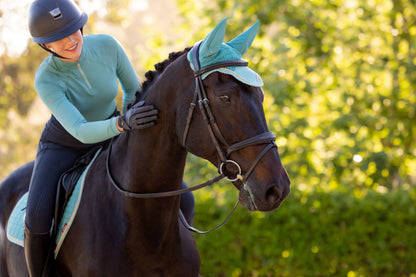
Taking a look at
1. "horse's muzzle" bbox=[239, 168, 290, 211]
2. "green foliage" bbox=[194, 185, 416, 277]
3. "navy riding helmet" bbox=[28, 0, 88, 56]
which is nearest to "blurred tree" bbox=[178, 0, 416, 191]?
"green foliage" bbox=[194, 185, 416, 277]

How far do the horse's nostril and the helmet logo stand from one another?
1640 millimetres

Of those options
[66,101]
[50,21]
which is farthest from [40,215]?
[50,21]

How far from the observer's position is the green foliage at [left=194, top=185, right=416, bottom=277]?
254 inches

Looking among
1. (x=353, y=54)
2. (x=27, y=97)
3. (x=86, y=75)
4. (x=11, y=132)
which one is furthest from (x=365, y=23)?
(x=27, y=97)

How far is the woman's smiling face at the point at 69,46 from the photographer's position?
2750mm

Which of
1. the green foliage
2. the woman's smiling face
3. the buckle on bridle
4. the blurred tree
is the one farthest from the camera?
the blurred tree

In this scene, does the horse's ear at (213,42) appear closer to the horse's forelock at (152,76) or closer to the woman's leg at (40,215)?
the horse's forelock at (152,76)

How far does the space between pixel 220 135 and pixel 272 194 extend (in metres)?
0.40

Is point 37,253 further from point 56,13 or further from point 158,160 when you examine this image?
point 56,13

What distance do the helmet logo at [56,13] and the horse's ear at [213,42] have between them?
0.95m

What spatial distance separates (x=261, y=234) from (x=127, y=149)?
169 inches

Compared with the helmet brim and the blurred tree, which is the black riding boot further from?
the blurred tree

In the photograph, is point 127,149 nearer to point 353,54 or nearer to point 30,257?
point 30,257

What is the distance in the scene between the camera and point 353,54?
9.20 meters
